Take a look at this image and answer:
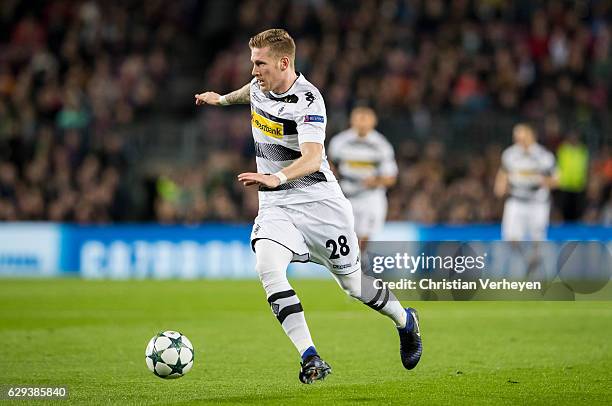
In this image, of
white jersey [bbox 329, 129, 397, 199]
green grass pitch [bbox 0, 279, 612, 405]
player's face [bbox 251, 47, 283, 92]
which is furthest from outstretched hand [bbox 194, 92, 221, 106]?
white jersey [bbox 329, 129, 397, 199]

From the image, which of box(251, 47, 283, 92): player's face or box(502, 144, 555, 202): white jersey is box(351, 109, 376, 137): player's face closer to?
box(502, 144, 555, 202): white jersey

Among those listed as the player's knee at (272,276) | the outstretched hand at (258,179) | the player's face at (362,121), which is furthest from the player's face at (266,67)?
the player's face at (362,121)

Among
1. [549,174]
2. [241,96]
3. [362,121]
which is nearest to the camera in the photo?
[241,96]

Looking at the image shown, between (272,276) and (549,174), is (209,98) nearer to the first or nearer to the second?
(272,276)

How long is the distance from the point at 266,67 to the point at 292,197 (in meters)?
0.90

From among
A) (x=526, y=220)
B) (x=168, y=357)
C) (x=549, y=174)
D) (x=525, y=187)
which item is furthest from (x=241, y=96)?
(x=526, y=220)

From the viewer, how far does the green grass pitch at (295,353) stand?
24.6 feet

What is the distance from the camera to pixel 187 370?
777 centimetres

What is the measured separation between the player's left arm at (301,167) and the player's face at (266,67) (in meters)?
0.51

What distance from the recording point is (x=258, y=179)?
23.1ft

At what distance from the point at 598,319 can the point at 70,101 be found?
13161 millimetres

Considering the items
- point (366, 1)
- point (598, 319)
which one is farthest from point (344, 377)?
point (366, 1)

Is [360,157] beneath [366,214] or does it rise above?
above

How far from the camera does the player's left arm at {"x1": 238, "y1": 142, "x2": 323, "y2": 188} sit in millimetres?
7098
